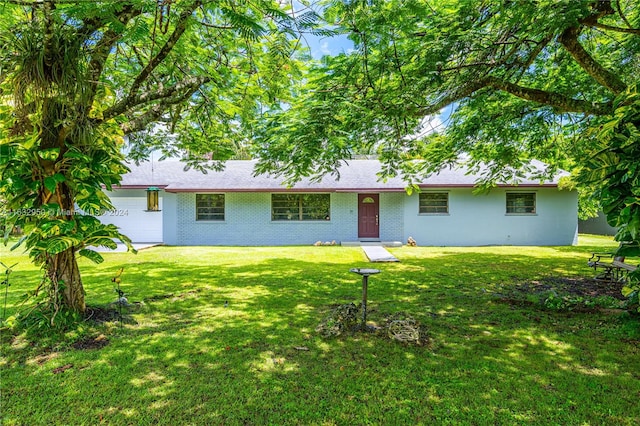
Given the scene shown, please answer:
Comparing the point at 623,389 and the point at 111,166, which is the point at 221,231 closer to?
the point at 111,166

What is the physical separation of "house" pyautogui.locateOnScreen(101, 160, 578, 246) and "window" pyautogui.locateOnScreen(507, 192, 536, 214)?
5 cm

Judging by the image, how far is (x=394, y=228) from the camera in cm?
1497

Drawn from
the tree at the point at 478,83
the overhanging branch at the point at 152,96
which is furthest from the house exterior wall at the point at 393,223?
the overhanging branch at the point at 152,96

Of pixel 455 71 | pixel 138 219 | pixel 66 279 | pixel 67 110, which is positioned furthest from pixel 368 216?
pixel 67 110

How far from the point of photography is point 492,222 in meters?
14.6

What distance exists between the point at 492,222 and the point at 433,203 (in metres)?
2.86

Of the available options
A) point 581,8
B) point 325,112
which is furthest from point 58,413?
point 581,8

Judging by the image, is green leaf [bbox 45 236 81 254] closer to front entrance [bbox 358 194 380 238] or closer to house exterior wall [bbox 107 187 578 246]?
house exterior wall [bbox 107 187 578 246]

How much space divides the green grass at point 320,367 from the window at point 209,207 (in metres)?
9.15

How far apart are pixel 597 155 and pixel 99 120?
18.4 feet

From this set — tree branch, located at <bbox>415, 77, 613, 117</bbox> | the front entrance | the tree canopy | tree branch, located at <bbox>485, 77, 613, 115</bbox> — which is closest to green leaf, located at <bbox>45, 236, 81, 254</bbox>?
the tree canopy

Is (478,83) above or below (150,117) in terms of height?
above

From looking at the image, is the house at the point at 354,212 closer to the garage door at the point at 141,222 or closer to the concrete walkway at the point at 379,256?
the garage door at the point at 141,222

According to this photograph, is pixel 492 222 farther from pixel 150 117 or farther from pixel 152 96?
pixel 152 96
